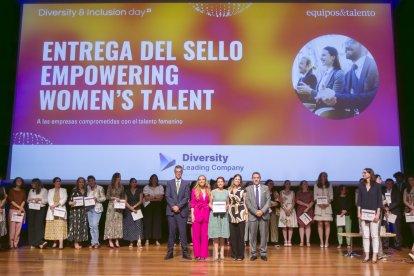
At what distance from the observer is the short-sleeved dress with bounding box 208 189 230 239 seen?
721 cm

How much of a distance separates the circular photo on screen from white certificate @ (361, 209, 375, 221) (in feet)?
8.72

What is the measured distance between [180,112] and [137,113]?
85cm

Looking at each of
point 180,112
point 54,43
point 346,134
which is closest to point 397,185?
point 346,134

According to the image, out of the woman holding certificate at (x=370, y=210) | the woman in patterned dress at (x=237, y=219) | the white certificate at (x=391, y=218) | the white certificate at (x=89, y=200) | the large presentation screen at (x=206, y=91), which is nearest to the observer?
the woman holding certificate at (x=370, y=210)

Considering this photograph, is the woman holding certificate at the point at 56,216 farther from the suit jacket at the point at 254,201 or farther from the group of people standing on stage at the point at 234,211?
the suit jacket at the point at 254,201

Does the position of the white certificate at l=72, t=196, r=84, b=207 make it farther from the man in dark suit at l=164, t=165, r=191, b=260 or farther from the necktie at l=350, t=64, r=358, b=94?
the necktie at l=350, t=64, r=358, b=94

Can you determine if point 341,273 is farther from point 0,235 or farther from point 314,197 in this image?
point 0,235

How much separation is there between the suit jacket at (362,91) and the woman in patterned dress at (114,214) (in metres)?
4.53

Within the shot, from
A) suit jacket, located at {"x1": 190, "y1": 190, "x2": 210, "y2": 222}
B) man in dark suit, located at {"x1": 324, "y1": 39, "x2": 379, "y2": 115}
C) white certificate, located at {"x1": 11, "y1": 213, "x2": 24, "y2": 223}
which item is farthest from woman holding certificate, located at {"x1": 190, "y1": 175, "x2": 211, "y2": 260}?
white certificate, located at {"x1": 11, "y1": 213, "x2": 24, "y2": 223}

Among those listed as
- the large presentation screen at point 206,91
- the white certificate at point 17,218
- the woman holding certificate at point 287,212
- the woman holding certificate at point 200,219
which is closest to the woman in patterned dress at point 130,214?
the large presentation screen at point 206,91

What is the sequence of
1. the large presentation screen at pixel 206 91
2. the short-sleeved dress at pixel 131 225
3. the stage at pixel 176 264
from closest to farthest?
the stage at pixel 176 264 < the short-sleeved dress at pixel 131 225 < the large presentation screen at pixel 206 91

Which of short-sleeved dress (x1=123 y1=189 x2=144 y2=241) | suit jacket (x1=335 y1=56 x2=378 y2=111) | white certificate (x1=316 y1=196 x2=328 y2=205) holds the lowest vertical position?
short-sleeved dress (x1=123 y1=189 x2=144 y2=241)

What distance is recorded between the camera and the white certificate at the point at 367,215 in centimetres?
695

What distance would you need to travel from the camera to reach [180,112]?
30.7 feet
